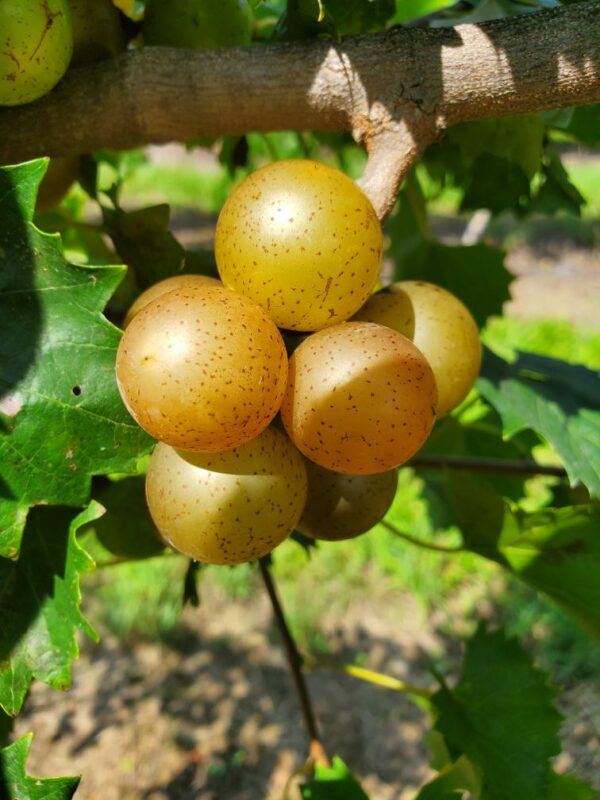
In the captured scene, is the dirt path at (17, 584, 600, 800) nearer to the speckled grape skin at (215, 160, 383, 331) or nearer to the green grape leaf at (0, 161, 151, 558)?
the green grape leaf at (0, 161, 151, 558)

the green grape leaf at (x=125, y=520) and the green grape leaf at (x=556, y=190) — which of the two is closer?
the green grape leaf at (x=125, y=520)

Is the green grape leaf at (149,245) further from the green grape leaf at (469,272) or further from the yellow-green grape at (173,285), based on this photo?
the green grape leaf at (469,272)

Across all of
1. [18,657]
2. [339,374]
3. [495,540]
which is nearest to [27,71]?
[339,374]

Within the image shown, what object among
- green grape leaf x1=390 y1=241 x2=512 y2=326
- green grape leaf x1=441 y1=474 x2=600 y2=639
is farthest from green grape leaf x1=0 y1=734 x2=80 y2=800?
green grape leaf x1=390 y1=241 x2=512 y2=326

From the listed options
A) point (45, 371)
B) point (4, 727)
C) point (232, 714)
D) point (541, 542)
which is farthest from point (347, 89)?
point (232, 714)

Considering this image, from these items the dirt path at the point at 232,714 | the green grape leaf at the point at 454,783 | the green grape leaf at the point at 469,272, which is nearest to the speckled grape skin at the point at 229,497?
the green grape leaf at the point at 454,783

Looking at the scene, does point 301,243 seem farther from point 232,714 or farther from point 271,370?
point 232,714
